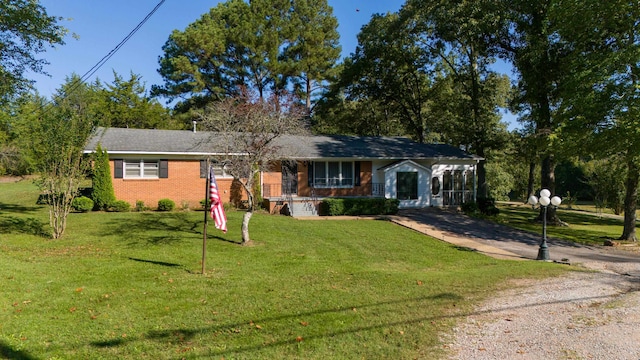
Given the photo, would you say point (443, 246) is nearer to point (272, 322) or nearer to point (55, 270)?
point (272, 322)

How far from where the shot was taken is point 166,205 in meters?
18.6

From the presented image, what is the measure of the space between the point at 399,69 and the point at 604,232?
16717mm

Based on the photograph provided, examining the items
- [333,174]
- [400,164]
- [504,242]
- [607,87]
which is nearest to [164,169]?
[333,174]

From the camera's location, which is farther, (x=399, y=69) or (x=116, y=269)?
(x=399, y=69)

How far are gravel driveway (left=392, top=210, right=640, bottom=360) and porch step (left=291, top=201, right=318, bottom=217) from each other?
473 inches

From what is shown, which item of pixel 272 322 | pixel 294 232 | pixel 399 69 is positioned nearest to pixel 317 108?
pixel 399 69

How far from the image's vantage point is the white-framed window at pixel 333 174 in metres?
22.4

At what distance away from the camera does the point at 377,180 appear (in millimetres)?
23125

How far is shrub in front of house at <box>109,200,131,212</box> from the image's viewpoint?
17.7 meters

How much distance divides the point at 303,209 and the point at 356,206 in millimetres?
2665

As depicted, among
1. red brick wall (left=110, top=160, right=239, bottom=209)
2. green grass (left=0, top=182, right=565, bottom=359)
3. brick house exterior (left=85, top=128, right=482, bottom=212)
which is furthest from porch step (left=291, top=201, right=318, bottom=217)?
green grass (left=0, top=182, right=565, bottom=359)

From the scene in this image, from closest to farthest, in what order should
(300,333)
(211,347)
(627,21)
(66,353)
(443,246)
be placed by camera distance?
(66,353) → (211,347) → (300,333) → (443,246) → (627,21)

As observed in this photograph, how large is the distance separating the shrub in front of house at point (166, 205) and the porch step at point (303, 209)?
571 cm

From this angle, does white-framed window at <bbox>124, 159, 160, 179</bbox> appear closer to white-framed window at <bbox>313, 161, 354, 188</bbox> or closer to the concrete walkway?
white-framed window at <bbox>313, 161, 354, 188</bbox>
